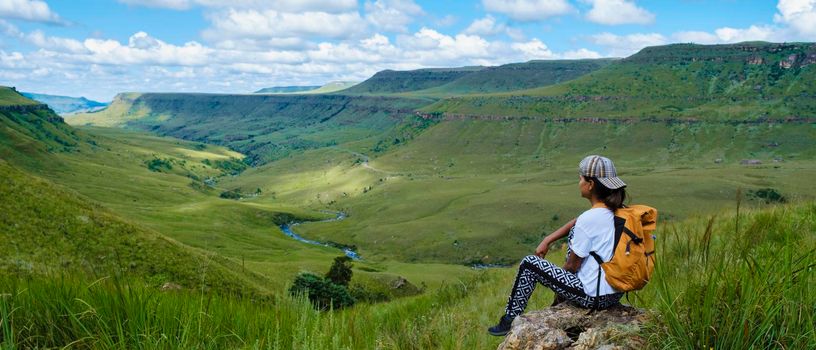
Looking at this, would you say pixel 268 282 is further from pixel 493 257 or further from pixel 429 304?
pixel 493 257

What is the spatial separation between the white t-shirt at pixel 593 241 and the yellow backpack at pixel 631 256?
0.26 feet

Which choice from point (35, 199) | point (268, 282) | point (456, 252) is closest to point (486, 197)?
point (456, 252)

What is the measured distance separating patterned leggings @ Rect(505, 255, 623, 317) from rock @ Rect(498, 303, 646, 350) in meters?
0.12

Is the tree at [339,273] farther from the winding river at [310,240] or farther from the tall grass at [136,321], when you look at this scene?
the winding river at [310,240]

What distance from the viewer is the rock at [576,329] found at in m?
4.94

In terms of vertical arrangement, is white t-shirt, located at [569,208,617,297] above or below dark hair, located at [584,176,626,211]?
below

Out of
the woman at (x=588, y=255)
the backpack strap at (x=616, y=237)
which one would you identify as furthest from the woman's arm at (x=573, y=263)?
the backpack strap at (x=616, y=237)

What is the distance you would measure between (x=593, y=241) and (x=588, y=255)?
0.20 m

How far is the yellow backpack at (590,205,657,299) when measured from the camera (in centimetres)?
596

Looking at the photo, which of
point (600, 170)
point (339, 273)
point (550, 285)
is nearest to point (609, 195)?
point (600, 170)

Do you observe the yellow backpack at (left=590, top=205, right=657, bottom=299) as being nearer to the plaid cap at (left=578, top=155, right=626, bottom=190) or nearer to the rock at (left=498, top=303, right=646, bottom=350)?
the rock at (left=498, top=303, right=646, bottom=350)

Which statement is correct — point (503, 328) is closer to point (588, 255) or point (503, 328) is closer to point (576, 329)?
point (576, 329)

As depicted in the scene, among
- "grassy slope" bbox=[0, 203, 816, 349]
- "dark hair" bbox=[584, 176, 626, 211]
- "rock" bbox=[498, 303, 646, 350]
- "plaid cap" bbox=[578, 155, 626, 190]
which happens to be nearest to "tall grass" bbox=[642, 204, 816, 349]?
"grassy slope" bbox=[0, 203, 816, 349]

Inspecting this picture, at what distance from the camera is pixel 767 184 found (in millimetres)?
132375
